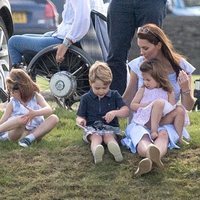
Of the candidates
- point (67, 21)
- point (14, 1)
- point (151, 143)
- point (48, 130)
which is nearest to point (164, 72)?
point (151, 143)

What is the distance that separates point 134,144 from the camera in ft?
20.6

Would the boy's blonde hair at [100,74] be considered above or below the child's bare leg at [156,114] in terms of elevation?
above

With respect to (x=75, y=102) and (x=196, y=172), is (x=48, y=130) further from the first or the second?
(x=75, y=102)

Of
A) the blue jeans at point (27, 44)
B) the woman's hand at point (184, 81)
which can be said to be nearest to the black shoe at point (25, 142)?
the woman's hand at point (184, 81)

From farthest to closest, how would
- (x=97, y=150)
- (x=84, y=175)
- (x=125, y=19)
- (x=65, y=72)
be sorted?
1. (x=65, y=72)
2. (x=125, y=19)
3. (x=97, y=150)
4. (x=84, y=175)

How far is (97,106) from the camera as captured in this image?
6.58 m

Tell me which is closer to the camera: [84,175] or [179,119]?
[84,175]

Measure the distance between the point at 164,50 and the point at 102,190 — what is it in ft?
4.70

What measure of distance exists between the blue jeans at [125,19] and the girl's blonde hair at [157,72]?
2.75ft

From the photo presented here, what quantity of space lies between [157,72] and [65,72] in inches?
82.8

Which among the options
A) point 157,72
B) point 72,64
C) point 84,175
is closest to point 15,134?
point 84,175

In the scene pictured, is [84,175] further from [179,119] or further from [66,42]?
[66,42]

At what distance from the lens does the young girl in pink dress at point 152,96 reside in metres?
6.42

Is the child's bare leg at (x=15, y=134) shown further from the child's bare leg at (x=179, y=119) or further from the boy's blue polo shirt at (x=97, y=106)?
the child's bare leg at (x=179, y=119)
